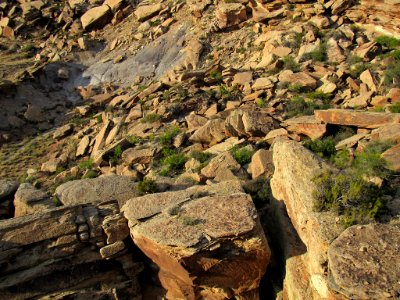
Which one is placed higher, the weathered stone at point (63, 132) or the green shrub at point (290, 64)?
the green shrub at point (290, 64)

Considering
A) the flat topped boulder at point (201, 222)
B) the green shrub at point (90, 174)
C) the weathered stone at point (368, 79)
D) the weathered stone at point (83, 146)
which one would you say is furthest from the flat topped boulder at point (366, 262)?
the weathered stone at point (83, 146)

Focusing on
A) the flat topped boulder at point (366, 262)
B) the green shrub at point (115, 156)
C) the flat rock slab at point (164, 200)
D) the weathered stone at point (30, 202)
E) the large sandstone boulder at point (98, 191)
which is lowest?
the green shrub at point (115, 156)

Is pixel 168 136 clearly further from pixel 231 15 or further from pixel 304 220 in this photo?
pixel 231 15

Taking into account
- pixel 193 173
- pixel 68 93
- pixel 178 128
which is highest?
pixel 193 173

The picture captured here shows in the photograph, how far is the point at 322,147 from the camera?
13312mm

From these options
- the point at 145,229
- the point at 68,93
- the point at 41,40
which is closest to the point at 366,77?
the point at 145,229

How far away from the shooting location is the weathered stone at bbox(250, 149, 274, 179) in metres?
12.1

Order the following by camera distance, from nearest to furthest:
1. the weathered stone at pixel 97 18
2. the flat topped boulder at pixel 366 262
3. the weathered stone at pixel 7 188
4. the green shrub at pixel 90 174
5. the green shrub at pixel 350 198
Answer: the flat topped boulder at pixel 366 262 < the green shrub at pixel 350 198 < the weathered stone at pixel 7 188 < the green shrub at pixel 90 174 < the weathered stone at pixel 97 18

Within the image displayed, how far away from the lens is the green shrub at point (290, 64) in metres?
21.2

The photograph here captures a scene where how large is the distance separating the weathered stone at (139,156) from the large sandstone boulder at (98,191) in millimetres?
3241

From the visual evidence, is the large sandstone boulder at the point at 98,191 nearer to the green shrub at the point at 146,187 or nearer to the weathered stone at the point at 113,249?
the green shrub at the point at 146,187

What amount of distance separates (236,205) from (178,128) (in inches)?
388

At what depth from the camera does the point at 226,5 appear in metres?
27.9

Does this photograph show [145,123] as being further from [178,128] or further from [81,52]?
[81,52]
